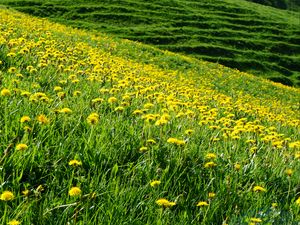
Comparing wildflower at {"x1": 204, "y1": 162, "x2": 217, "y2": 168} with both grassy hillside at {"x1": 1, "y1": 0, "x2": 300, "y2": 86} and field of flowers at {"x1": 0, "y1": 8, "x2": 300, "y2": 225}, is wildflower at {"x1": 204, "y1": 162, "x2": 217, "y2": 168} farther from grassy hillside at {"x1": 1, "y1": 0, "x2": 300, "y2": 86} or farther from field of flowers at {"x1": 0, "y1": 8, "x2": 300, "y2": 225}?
grassy hillside at {"x1": 1, "y1": 0, "x2": 300, "y2": 86}

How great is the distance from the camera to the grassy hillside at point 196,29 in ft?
139

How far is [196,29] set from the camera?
157ft

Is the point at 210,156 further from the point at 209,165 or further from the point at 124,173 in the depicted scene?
the point at 124,173

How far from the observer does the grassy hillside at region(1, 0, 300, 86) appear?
1666 inches

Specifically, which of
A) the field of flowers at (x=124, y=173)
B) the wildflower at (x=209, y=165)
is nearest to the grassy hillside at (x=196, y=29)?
the field of flowers at (x=124, y=173)

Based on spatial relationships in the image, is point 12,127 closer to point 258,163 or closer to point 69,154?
point 69,154

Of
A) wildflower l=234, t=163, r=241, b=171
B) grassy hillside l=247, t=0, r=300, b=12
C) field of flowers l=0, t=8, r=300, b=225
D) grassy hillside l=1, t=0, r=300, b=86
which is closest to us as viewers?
field of flowers l=0, t=8, r=300, b=225

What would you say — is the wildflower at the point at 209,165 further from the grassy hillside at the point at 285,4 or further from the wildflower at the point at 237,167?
the grassy hillside at the point at 285,4

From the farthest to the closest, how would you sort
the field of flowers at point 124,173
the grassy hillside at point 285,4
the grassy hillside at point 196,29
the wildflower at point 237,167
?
the grassy hillside at point 285,4 < the grassy hillside at point 196,29 < the wildflower at point 237,167 < the field of flowers at point 124,173

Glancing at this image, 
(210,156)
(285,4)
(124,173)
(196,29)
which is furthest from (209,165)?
(285,4)

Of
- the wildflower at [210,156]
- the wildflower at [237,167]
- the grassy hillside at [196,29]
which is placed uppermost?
the wildflower at [210,156]

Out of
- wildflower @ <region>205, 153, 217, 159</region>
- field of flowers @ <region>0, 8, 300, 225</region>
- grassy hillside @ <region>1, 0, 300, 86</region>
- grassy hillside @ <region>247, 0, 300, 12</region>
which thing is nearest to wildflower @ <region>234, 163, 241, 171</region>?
field of flowers @ <region>0, 8, 300, 225</region>

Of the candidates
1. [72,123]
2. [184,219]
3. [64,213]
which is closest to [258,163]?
[184,219]

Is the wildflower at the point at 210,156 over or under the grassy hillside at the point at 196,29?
over
